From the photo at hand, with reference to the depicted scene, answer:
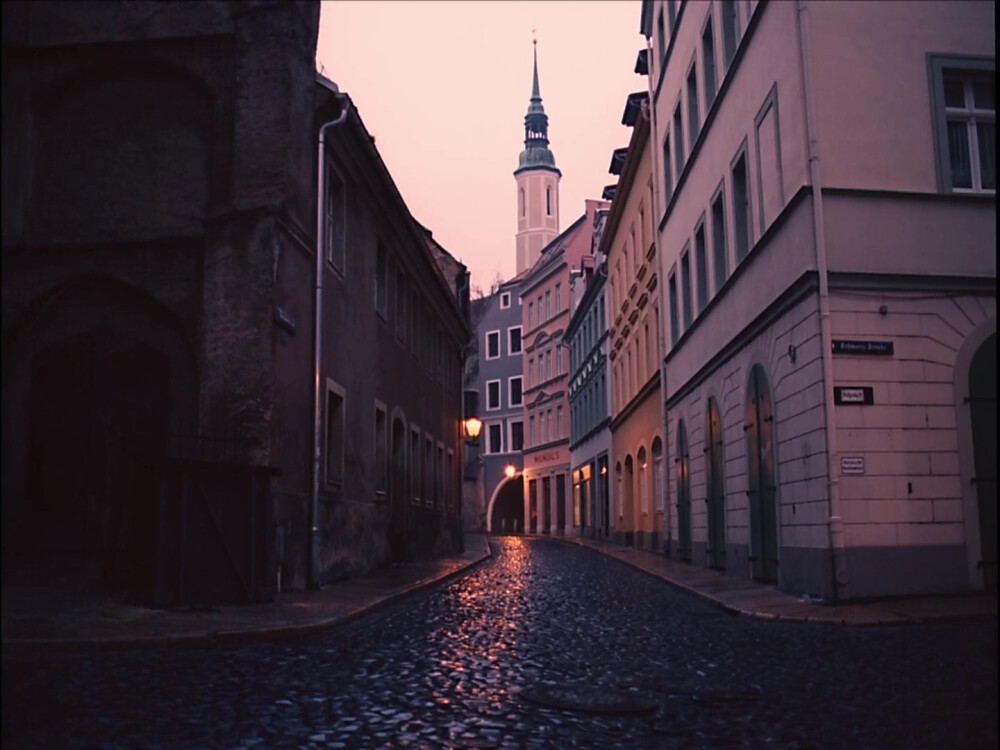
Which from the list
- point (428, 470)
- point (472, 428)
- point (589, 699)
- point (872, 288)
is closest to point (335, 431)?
point (872, 288)

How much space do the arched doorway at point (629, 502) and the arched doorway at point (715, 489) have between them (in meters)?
15.0

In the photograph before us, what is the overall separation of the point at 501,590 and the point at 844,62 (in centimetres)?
912

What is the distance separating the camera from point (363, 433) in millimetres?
19391

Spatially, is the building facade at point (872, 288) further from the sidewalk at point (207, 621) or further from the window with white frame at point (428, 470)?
the window with white frame at point (428, 470)

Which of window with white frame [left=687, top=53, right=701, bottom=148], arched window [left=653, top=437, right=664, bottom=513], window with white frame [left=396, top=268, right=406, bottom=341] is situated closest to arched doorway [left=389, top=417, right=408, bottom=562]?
window with white frame [left=396, top=268, right=406, bottom=341]

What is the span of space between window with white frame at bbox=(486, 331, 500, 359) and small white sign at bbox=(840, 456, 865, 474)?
6091 cm

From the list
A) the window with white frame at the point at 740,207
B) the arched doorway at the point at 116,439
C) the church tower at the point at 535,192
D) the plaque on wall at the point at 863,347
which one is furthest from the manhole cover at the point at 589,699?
the church tower at the point at 535,192

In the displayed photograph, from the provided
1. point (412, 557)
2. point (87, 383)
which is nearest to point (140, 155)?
point (87, 383)

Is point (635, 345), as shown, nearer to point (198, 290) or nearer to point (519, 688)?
point (198, 290)

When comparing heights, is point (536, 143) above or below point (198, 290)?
above

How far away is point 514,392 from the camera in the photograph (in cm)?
7194

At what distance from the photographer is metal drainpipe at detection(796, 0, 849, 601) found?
12.4m

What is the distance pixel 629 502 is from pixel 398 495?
51.3ft

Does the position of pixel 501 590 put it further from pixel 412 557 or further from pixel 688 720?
pixel 688 720
